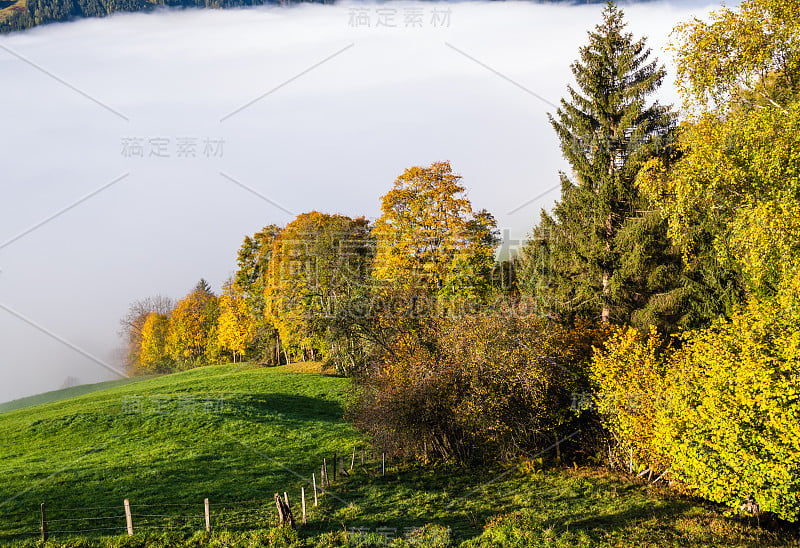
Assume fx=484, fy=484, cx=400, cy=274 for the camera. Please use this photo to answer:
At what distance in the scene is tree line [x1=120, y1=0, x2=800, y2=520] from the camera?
15.2 m

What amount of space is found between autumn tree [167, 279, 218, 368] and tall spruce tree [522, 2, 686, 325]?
53.4 meters

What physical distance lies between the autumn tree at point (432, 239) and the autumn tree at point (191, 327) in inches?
1642

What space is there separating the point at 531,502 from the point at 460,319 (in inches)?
312

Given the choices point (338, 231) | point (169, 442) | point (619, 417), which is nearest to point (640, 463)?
point (619, 417)

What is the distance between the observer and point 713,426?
1608cm

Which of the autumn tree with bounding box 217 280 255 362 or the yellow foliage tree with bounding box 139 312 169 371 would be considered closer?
the autumn tree with bounding box 217 280 255 362

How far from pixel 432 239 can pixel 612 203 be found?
39.5ft

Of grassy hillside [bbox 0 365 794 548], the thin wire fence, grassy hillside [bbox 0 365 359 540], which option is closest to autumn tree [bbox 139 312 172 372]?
grassy hillside [bbox 0 365 359 540]

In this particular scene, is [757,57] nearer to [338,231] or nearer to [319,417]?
[319,417]

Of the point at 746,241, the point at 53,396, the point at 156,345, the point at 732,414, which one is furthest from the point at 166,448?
the point at 156,345

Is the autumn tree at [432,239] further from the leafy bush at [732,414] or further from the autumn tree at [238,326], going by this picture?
the autumn tree at [238,326]

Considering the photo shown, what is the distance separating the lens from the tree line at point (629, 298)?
1517 cm

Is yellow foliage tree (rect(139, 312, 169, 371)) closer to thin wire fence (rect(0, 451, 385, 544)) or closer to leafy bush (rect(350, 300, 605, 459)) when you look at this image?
leafy bush (rect(350, 300, 605, 459))

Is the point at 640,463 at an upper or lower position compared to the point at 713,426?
lower
